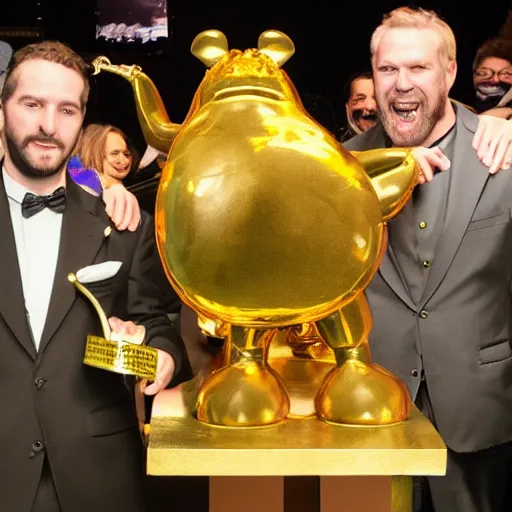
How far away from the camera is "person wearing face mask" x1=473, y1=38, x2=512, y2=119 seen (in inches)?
84.7

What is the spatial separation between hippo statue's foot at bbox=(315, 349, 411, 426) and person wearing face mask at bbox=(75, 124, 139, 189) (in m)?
1.21

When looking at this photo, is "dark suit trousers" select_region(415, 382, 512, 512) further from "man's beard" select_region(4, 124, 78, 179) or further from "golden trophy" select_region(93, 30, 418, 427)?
"man's beard" select_region(4, 124, 78, 179)

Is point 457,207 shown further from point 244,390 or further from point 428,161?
point 244,390

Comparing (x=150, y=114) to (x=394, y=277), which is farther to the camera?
Result: (x=394, y=277)

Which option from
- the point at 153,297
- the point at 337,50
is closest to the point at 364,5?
the point at 337,50

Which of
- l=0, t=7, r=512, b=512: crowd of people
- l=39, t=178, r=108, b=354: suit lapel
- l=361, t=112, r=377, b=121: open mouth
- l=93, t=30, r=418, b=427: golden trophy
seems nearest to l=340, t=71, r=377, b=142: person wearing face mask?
l=361, t=112, r=377, b=121: open mouth

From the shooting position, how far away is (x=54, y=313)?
4.17 ft

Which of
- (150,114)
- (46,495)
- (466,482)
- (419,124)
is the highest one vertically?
(150,114)

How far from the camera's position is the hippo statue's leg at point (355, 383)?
984 mm

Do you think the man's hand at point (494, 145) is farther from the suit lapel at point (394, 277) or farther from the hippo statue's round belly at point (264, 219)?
the hippo statue's round belly at point (264, 219)

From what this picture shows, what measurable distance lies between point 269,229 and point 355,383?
21 cm

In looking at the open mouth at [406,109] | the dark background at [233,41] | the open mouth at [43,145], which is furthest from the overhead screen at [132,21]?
the open mouth at [43,145]

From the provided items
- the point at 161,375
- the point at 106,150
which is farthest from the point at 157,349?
the point at 106,150

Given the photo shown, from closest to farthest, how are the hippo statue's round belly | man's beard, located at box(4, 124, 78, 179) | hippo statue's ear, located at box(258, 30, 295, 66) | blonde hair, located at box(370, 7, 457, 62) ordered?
the hippo statue's round belly, hippo statue's ear, located at box(258, 30, 295, 66), man's beard, located at box(4, 124, 78, 179), blonde hair, located at box(370, 7, 457, 62)
